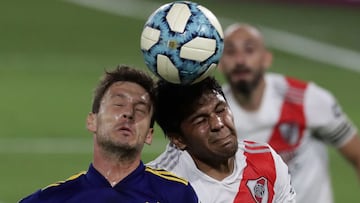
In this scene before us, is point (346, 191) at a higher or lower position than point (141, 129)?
lower

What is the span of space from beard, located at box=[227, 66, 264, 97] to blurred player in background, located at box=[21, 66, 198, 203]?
3183 mm

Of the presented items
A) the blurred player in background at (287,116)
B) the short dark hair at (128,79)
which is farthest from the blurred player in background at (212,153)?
the blurred player in background at (287,116)

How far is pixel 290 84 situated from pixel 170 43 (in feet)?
11.2

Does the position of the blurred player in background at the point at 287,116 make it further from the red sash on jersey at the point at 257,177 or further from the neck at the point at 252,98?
the red sash on jersey at the point at 257,177

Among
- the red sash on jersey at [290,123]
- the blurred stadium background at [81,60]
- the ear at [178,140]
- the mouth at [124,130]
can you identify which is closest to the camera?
the mouth at [124,130]

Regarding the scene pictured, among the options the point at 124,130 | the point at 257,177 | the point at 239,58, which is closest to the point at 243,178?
the point at 257,177

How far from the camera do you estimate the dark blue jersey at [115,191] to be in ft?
22.2

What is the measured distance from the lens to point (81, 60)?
19047mm

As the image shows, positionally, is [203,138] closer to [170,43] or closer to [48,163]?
[170,43]

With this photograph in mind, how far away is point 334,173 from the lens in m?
14.4

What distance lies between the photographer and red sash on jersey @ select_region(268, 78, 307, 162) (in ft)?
34.4

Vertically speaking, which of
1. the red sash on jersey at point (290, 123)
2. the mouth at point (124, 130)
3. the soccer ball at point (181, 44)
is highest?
the soccer ball at point (181, 44)

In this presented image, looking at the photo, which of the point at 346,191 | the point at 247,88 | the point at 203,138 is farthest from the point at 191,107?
the point at 346,191

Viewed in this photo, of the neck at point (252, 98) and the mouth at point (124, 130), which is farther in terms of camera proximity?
the neck at point (252, 98)
